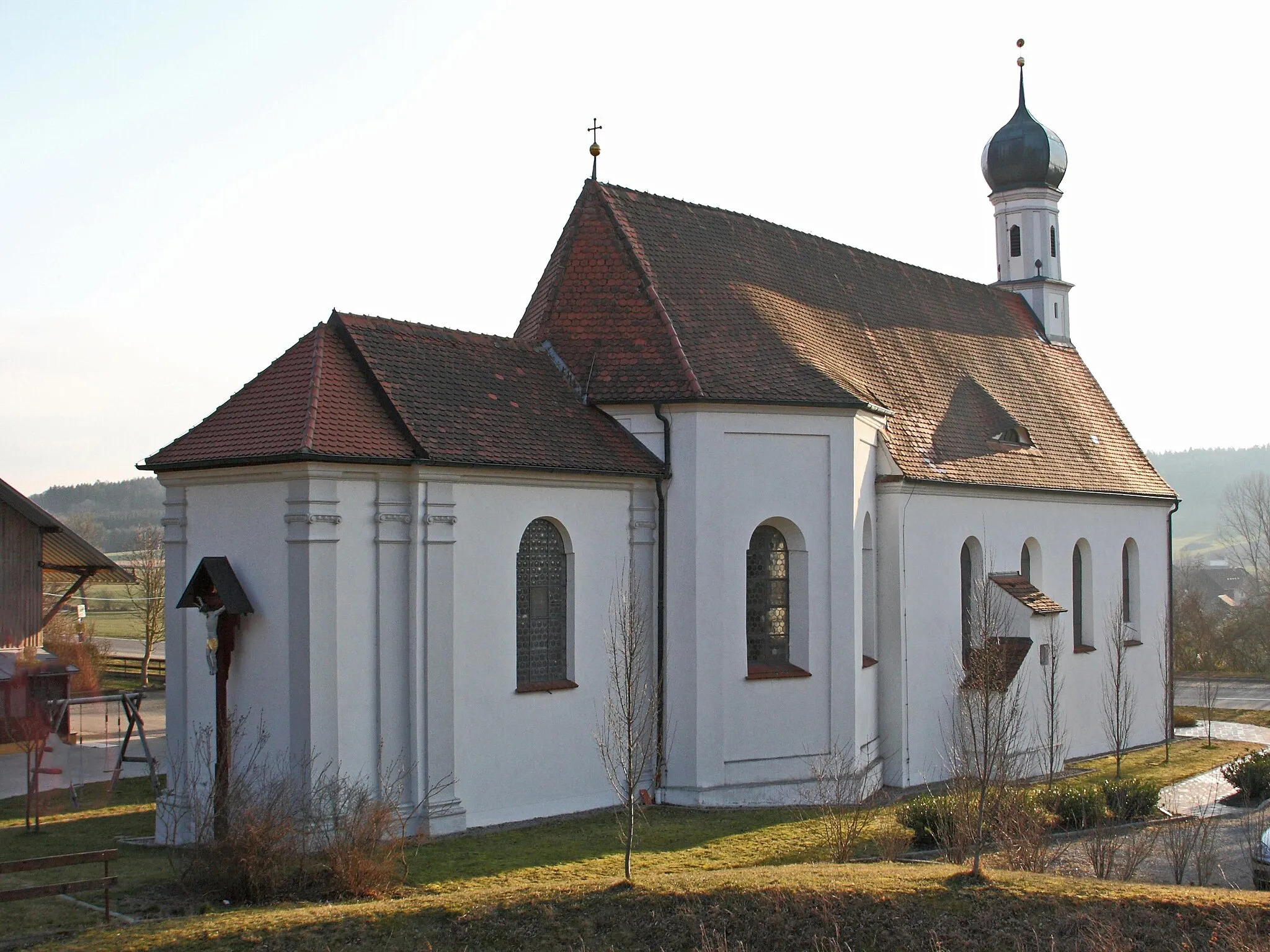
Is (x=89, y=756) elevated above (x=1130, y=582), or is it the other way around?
(x=1130, y=582)

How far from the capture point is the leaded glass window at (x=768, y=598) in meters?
20.9

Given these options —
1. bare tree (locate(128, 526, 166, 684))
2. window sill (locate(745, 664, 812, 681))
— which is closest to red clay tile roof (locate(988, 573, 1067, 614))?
window sill (locate(745, 664, 812, 681))

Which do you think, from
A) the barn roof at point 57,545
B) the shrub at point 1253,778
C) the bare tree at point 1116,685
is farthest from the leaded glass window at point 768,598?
the barn roof at point 57,545

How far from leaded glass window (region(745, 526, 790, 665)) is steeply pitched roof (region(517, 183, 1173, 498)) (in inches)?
93.6

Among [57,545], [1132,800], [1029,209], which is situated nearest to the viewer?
[1132,800]

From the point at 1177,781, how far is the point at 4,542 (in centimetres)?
2600

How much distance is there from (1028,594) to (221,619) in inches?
634

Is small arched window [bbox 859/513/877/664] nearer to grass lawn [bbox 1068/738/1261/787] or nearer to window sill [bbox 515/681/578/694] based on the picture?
grass lawn [bbox 1068/738/1261/787]

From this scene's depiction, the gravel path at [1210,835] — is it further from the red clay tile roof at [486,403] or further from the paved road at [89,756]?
the paved road at [89,756]

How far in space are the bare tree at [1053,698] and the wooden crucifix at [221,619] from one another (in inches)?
627

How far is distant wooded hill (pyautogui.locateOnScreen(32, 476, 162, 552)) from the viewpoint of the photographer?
10819 centimetres

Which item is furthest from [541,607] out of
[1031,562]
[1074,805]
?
[1031,562]

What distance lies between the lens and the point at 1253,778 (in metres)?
24.1

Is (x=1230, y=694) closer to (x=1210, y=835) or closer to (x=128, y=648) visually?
(x=1210, y=835)
